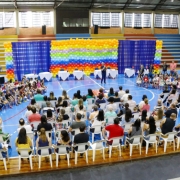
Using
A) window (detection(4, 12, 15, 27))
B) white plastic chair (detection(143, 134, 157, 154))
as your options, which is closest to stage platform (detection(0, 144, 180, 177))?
white plastic chair (detection(143, 134, 157, 154))

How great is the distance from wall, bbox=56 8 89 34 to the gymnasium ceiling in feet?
1.76

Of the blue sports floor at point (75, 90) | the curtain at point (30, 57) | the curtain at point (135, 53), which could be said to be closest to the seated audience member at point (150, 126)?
the blue sports floor at point (75, 90)

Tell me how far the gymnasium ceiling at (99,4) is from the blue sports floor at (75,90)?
1033 cm

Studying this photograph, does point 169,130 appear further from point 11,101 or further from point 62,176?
point 11,101

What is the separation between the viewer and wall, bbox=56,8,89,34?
28.0 metres

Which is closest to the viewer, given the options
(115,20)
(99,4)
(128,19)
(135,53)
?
(135,53)

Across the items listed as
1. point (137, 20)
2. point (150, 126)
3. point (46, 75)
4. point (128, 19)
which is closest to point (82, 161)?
point (150, 126)

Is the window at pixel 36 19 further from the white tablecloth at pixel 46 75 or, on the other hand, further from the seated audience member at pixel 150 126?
the seated audience member at pixel 150 126

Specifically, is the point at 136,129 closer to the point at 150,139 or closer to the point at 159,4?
the point at 150,139

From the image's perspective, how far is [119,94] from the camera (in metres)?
12.2

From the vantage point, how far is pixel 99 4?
92.2ft

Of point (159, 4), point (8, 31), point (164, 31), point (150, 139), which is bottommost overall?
point (150, 139)

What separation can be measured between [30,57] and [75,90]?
5.05m

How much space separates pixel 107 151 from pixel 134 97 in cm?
729
